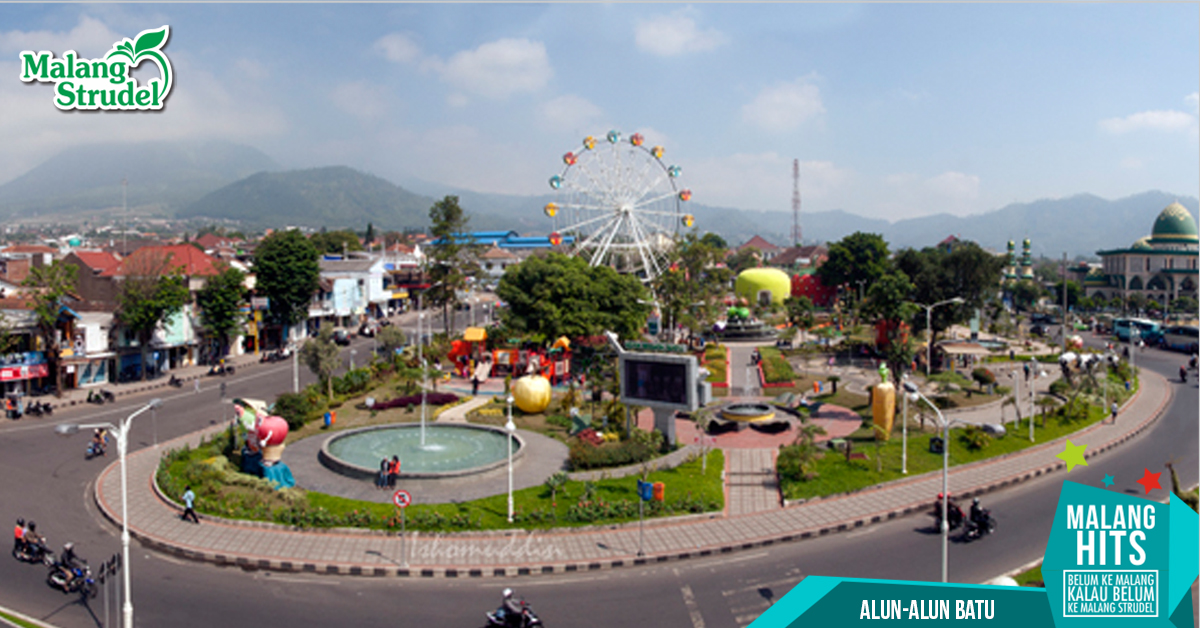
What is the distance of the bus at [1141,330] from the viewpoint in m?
67.0

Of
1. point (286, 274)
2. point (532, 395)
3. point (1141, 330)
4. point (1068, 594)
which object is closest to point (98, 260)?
point (286, 274)

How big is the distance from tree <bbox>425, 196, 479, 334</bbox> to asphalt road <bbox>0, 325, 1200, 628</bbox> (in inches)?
1488

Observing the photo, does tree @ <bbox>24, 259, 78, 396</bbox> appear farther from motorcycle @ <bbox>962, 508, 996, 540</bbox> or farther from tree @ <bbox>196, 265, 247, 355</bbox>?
motorcycle @ <bbox>962, 508, 996, 540</bbox>

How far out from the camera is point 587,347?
1948 inches

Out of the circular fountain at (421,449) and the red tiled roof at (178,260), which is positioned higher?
the red tiled roof at (178,260)

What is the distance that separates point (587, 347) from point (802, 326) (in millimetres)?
25051

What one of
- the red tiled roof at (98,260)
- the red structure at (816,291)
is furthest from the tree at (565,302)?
the red structure at (816,291)

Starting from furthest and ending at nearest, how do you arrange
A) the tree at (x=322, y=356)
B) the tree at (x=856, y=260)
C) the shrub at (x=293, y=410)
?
the tree at (x=856, y=260) → the tree at (x=322, y=356) → the shrub at (x=293, y=410)

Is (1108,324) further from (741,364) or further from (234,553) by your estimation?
(234,553)

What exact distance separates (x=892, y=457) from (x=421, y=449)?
18.6 meters

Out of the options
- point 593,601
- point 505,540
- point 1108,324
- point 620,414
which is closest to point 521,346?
point 620,414

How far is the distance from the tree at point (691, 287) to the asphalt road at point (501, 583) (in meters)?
34.6

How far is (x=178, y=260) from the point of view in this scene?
5584 centimetres

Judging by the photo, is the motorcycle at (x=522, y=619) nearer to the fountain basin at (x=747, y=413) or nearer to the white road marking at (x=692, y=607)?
the white road marking at (x=692, y=607)
